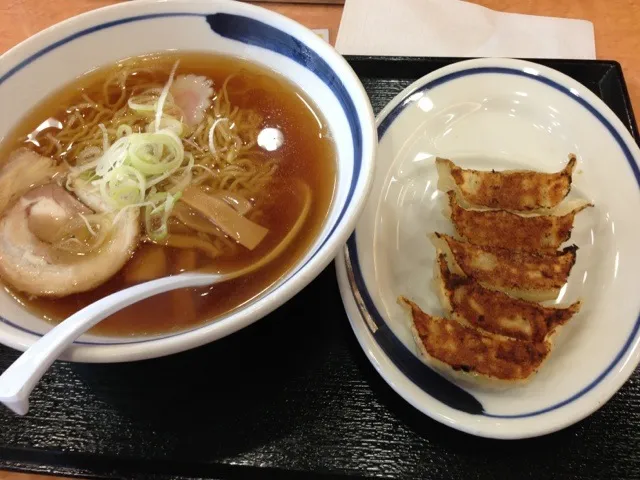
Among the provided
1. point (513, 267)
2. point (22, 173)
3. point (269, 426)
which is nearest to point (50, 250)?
point (22, 173)

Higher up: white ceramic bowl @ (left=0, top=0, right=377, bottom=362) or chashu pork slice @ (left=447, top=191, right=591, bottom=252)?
white ceramic bowl @ (left=0, top=0, right=377, bottom=362)

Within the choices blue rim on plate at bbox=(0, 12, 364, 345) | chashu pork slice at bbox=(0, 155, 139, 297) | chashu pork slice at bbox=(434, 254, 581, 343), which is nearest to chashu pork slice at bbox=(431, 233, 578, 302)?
chashu pork slice at bbox=(434, 254, 581, 343)

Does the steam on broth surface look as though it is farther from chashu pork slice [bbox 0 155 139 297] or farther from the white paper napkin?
the white paper napkin

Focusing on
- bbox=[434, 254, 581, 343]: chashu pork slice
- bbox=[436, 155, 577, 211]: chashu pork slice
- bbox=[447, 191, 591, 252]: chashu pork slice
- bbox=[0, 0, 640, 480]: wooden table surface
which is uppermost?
bbox=[0, 0, 640, 480]: wooden table surface

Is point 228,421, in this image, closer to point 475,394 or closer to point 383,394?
point 383,394

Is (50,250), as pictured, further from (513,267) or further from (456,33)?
(456,33)

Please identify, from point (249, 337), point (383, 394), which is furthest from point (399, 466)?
point (249, 337)
